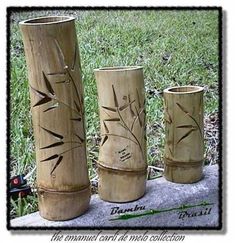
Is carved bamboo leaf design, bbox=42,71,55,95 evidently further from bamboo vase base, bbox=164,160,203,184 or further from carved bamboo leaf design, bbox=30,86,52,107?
bamboo vase base, bbox=164,160,203,184

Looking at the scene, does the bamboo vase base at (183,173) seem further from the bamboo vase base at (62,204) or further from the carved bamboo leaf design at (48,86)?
the carved bamboo leaf design at (48,86)

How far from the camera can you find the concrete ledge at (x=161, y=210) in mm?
906

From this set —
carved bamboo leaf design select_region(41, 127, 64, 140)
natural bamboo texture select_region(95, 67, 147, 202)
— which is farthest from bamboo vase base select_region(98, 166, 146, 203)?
carved bamboo leaf design select_region(41, 127, 64, 140)

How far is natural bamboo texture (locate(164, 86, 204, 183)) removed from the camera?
0.93 m

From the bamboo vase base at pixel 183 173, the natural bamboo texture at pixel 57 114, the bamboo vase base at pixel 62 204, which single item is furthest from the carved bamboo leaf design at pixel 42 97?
the bamboo vase base at pixel 183 173

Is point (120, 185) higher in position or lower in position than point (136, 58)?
lower

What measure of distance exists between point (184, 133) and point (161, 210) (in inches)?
5.5

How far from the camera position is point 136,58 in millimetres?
958

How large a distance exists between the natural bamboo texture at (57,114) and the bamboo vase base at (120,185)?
38 millimetres

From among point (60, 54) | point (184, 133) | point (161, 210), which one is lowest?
point (161, 210)

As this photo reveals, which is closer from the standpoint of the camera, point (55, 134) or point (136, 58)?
point (55, 134)

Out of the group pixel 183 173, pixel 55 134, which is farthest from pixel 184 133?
pixel 55 134

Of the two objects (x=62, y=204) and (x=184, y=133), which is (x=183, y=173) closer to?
(x=184, y=133)
